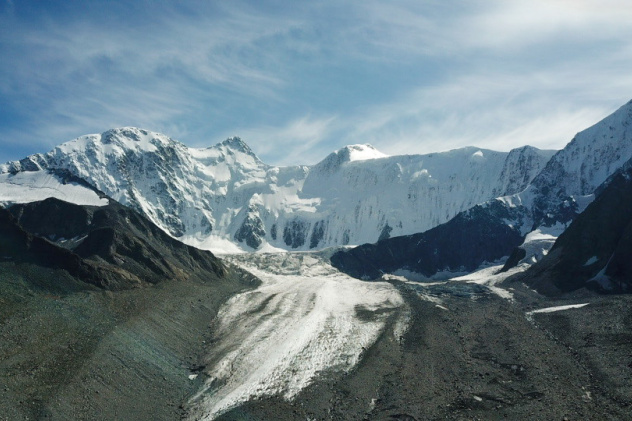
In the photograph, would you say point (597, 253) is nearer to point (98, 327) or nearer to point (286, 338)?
point (286, 338)

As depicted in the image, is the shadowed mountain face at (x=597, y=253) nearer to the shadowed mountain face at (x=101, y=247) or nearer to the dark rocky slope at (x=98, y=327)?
the dark rocky slope at (x=98, y=327)

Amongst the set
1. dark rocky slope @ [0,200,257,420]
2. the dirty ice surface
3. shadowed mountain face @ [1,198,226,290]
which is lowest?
the dirty ice surface

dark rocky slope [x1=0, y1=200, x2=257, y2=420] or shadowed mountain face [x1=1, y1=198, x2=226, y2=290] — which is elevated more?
shadowed mountain face [x1=1, y1=198, x2=226, y2=290]

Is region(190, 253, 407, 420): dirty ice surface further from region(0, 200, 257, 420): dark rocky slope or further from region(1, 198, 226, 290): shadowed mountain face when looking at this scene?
region(1, 198, 226, 290): shadowed mountain face

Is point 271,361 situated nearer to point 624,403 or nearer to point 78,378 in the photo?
point 78,378

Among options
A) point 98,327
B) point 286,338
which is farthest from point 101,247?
point 286,338

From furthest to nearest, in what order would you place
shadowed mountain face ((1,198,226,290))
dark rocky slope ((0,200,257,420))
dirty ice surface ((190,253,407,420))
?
shadowed mountain face ((1,198,226,290)) < dirty ice surface ((190,253,407,420)) < dark rocky slope ((0,200,257,420))

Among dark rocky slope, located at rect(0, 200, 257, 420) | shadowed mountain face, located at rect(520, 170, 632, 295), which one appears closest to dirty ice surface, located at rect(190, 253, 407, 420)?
dark rocky slope, located at rect(0, 200, 257, 420)

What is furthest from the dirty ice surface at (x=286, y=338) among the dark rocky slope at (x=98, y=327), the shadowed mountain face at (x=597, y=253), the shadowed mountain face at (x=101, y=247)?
the shadowed mountain face at (x=597, y=253)
